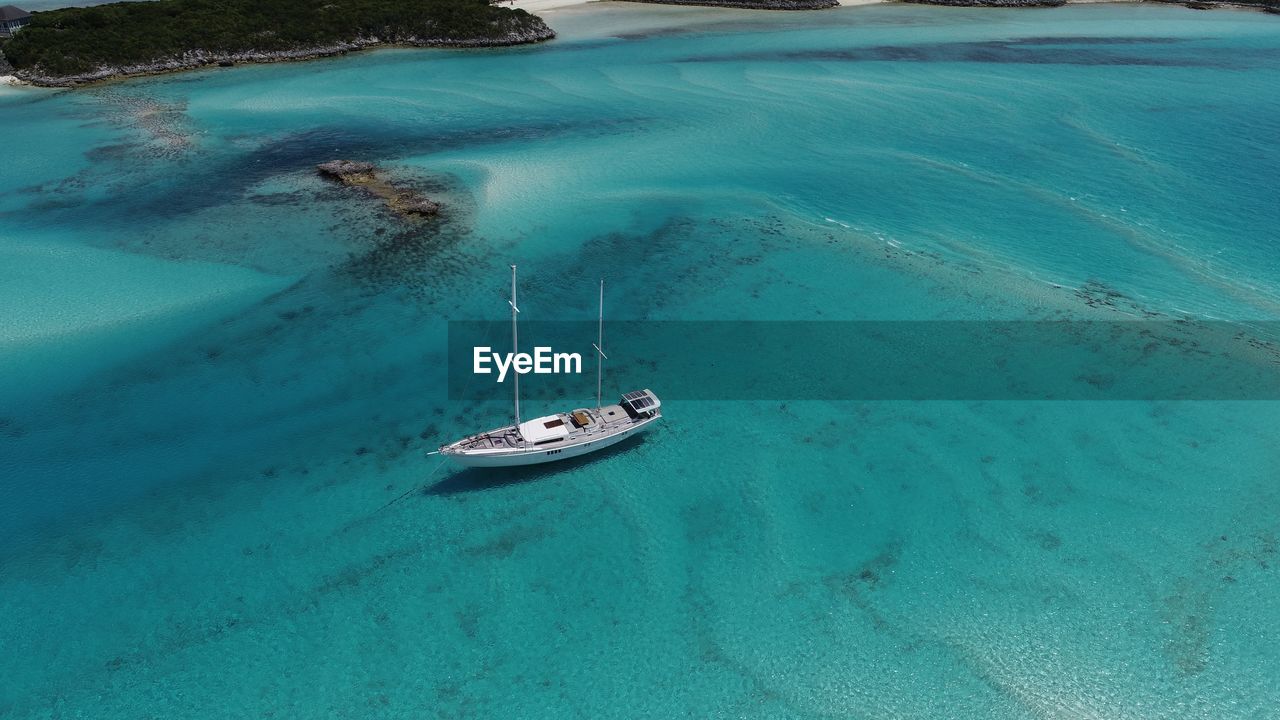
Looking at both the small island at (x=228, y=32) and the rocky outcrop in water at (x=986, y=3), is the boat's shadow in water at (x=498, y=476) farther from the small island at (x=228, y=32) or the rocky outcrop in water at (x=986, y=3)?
the rocky outcrop in water at (x=986, y=3)

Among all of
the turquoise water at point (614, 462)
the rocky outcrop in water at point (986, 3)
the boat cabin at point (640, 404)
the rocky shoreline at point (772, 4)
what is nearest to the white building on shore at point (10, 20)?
the turquoise water at point (614, 462)

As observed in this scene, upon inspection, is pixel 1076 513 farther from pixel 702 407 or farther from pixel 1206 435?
pixel 702 407
